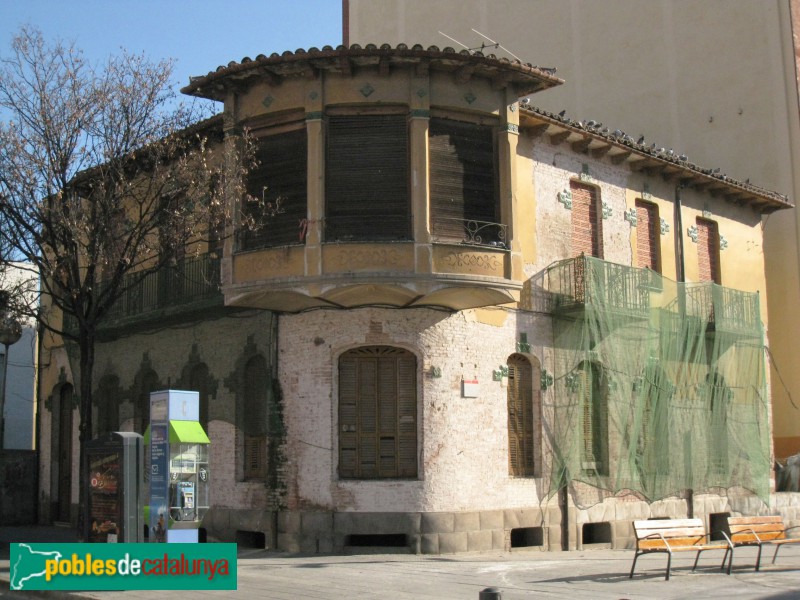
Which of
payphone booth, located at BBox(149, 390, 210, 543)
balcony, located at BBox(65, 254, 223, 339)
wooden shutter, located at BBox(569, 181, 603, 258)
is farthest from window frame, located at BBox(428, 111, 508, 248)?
payphone booth, located at BBox(149, 390, 210, 543)

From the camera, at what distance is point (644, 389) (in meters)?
21.2

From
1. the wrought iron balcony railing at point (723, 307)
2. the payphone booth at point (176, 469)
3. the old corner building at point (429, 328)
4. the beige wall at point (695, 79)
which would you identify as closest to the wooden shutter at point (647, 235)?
the old corner building at point (429, 328)

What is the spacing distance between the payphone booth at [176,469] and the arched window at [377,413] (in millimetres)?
4733

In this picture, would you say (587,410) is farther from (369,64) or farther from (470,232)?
(369,64)

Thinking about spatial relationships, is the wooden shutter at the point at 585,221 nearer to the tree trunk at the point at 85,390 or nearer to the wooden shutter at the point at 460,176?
the wooden shutter at the point at 460,176

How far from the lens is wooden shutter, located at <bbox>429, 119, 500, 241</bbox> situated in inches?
711

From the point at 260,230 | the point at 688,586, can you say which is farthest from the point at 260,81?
the point at 688,586

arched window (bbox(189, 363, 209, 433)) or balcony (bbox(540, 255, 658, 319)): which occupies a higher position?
balcony (bbox(540, 255, 658, 319))

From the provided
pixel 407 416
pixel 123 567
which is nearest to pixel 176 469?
pixel 123 567

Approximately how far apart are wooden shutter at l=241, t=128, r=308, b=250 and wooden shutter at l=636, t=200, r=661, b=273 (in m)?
8.20

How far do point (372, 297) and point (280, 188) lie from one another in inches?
99.3

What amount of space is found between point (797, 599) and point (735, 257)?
14.2m

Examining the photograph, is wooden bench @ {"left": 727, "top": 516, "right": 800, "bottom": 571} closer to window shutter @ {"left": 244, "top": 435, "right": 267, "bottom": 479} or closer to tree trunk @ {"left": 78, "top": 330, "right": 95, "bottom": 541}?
window shutter @ {"left": 244, "top": 435, "right": 267, "bottom": 479}

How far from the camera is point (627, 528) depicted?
21.2 metres
